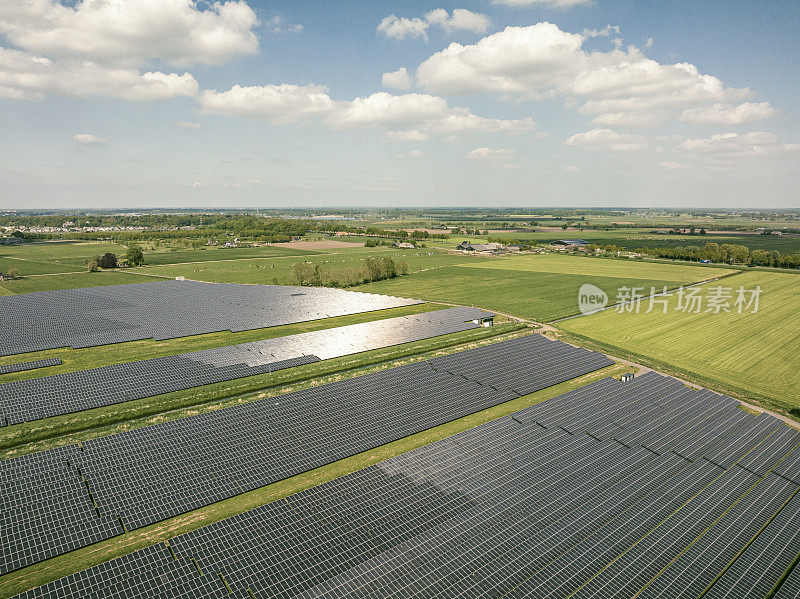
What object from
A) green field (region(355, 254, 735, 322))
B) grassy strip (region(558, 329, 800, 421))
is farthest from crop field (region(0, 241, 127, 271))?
grassy strip (region(558, 329, 800, 421))

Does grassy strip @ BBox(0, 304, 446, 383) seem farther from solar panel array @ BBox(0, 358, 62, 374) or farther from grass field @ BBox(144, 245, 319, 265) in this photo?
grass field @ BBox(144, 245, 319, 265)

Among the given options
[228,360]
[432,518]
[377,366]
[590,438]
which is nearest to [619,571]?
[432,518]

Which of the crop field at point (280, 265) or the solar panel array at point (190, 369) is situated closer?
the solar panel array at point (190, 369)

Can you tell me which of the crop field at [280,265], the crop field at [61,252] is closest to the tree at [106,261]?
the crop field at [61,252]

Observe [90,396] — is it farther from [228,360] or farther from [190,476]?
[190,476]

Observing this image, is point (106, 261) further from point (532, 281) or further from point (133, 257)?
point (532, 281)

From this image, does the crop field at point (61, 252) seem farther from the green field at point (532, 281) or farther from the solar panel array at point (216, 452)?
the solar panel array at point (216, 452)

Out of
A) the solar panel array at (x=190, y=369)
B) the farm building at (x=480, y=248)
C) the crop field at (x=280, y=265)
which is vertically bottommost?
the solar panel array at (x=190, y=369)
